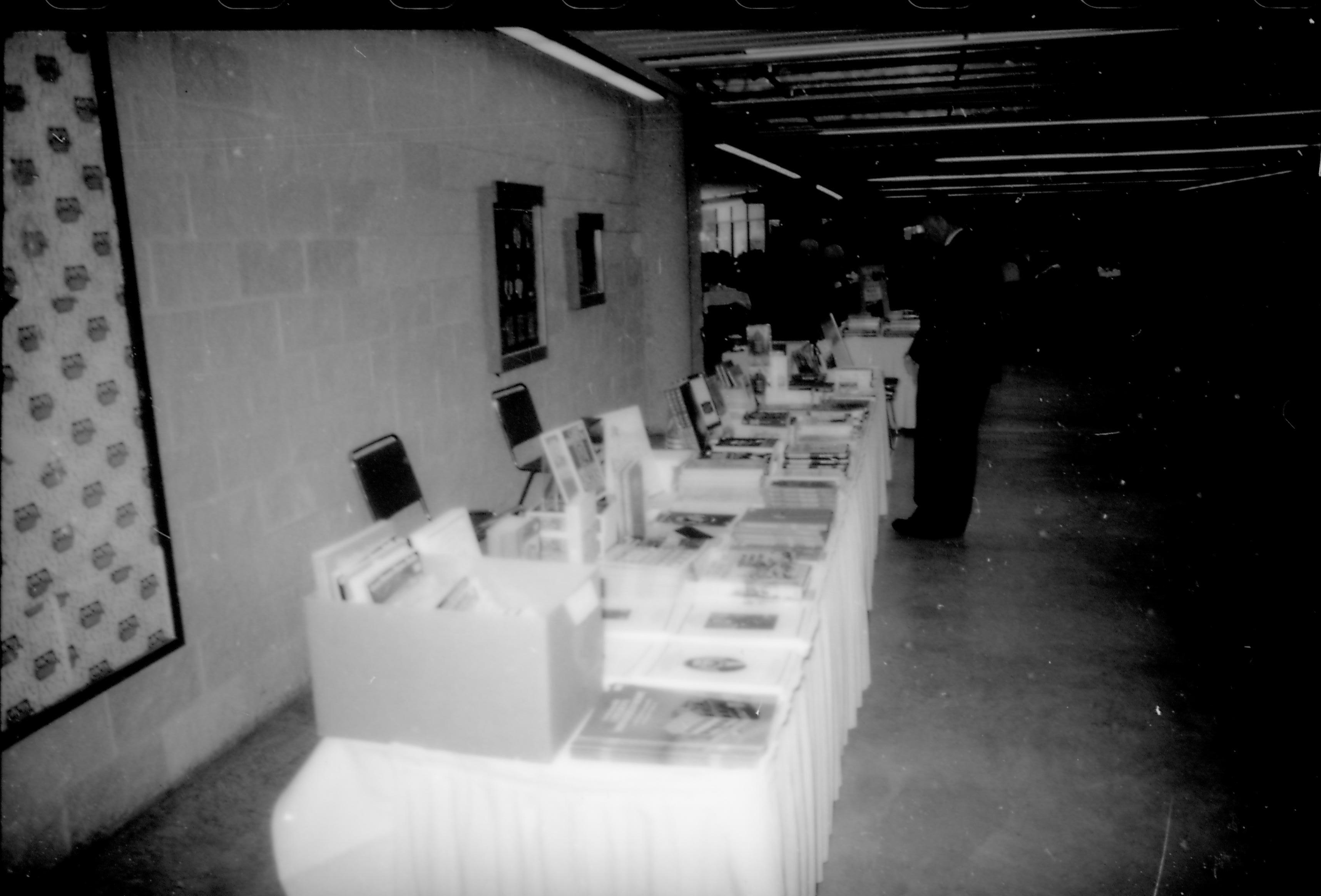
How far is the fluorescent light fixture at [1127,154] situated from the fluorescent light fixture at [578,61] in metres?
5.43

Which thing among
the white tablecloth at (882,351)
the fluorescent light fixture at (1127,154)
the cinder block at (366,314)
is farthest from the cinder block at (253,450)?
the fluorescent light fixture at (1127,154)

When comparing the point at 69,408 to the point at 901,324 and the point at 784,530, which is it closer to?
the point at 784,530

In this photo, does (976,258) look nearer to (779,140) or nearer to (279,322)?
(279,322)

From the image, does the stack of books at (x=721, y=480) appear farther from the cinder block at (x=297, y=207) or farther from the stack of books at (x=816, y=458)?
the cinder block at (x=297, y=207)

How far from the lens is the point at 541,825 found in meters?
1.48

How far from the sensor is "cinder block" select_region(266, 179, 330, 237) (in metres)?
3.03

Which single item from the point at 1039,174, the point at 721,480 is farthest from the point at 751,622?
the point at 1039,174

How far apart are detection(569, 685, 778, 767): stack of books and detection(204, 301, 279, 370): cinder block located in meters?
1.84

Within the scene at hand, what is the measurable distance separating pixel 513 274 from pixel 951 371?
229 centimetres

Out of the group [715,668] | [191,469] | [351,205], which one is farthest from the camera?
[351,205]

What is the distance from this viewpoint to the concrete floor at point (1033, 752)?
7.32ft

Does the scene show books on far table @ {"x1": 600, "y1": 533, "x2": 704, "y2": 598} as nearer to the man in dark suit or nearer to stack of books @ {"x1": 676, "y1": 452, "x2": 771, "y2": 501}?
stack of books @ {"x1": 676, "y1": 452, "x2": 771, "y2": 501}

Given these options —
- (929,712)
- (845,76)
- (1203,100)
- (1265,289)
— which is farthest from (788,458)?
(1265,289)

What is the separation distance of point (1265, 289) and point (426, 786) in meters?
14.7
